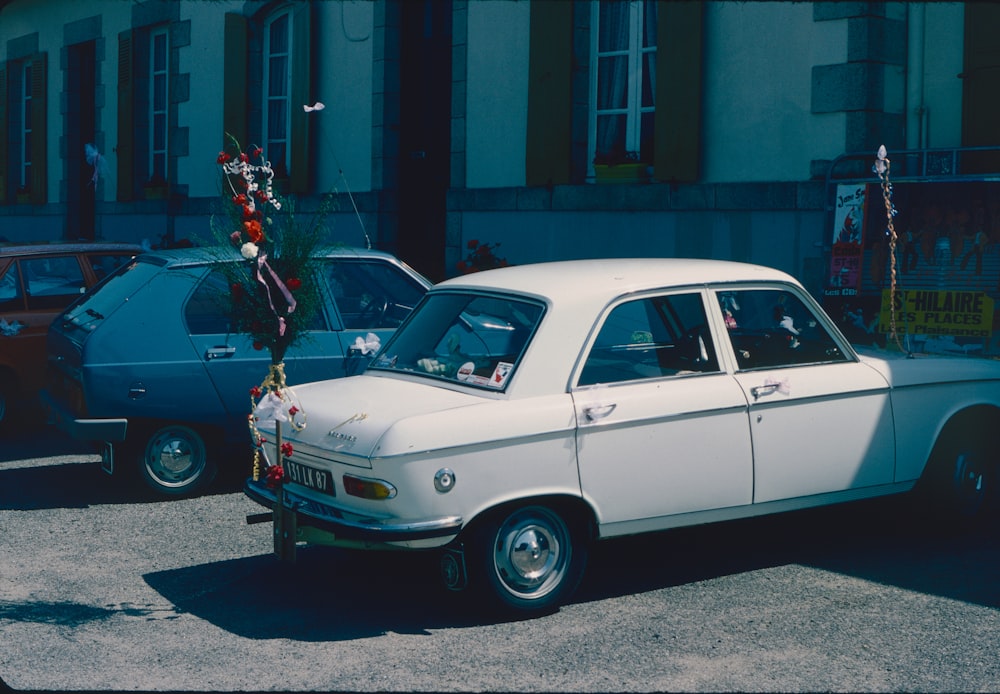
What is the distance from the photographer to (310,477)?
5.62 meters

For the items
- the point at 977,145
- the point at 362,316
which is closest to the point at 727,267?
the point at 362,316

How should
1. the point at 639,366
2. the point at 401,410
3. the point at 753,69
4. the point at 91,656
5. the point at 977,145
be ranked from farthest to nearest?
the point at 753,69, the point at 977,145, the point at 639,366, the point at 401,410, the point at 91,656

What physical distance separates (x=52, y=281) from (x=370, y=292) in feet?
10.8

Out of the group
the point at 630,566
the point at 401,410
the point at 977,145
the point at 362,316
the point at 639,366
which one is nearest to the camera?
the point at 401,410

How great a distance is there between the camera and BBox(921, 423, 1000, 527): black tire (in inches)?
261

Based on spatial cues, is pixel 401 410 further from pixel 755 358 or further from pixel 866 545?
pixel 866 545

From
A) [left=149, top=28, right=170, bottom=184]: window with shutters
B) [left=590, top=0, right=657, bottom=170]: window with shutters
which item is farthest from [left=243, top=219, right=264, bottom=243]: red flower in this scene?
[left=149, top=28, right=170, bottom=184]: window with shutters

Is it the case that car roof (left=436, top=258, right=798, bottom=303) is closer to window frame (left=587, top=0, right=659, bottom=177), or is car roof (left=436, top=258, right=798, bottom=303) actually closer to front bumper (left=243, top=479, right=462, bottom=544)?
front bumper (left=243, top=479, right=462, bottom=544)

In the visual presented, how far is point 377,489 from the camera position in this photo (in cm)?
516

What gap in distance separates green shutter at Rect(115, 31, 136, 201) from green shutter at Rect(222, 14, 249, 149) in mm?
3118

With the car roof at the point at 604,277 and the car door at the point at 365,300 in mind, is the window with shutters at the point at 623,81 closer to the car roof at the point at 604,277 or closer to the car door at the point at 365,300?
the car door at the point at 365,300

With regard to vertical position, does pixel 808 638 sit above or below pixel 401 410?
below

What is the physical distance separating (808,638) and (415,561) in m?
2.12

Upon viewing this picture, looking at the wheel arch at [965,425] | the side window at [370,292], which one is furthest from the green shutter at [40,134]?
the wheel arch at [965,425]
